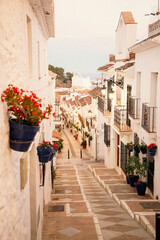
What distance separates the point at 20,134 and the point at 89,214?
7595mm

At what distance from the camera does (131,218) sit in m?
10.1

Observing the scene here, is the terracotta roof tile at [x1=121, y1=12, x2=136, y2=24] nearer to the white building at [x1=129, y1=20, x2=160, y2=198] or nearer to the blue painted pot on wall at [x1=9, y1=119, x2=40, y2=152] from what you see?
the white building at [x1=129, y1=20, x2=160, y2=198]

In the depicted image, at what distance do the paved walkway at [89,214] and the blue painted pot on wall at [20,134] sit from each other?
5.42 m

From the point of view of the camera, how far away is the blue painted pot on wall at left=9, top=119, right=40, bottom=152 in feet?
12.2

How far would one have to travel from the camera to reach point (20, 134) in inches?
148

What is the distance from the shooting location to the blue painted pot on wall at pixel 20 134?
12.2ft

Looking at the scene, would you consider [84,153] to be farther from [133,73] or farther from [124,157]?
[133,73]

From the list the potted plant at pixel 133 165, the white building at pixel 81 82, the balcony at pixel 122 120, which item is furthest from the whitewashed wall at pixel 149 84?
the white building at pixel 81 82

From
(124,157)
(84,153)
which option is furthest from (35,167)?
(84,153)

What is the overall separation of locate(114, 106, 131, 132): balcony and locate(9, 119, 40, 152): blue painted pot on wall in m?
12.7

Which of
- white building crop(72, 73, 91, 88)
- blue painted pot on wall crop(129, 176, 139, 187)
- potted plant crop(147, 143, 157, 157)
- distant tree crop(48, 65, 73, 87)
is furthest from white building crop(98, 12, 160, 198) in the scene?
distant tree crop(48, 65, 73, 87)

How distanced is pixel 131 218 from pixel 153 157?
3.23 m

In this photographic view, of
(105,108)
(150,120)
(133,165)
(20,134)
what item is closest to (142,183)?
(133,165)

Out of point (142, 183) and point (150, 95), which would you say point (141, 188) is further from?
point (150, 95)
